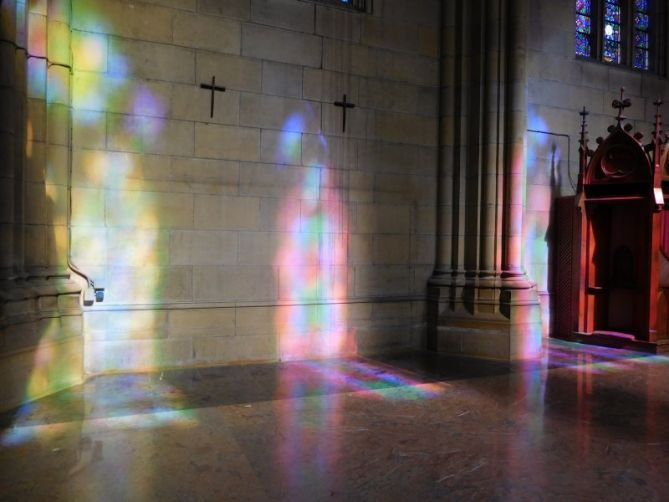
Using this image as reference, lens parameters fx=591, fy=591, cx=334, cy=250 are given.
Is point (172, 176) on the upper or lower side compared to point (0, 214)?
upper

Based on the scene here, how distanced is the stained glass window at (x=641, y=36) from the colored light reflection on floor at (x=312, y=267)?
5.49 metres

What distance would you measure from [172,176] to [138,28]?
137 cm

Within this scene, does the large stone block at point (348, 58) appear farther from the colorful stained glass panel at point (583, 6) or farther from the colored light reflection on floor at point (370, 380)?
the colorful stained glass panel at point (583, 6)

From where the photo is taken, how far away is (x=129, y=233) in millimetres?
5422

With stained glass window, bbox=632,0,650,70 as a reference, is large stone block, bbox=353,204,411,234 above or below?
below

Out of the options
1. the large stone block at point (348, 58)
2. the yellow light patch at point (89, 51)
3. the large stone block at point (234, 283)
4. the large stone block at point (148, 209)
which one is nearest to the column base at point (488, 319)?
the large stone block at point (234, 283)

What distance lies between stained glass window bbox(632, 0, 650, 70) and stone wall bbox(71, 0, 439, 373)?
379 centimetres

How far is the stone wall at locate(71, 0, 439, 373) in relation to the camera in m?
5.35

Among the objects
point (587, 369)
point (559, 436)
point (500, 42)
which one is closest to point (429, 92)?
point (500, 42)

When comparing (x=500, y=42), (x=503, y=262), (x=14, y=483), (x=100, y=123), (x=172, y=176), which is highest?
(x=500, y=42)

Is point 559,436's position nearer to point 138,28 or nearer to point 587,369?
point 587,369

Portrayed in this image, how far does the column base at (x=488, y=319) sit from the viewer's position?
6406 millimetres

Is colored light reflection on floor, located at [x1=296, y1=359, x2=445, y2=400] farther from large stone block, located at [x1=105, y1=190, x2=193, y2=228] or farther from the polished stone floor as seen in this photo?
large stone block, located at [x1=105, y1=190, x2=193, y2=228]

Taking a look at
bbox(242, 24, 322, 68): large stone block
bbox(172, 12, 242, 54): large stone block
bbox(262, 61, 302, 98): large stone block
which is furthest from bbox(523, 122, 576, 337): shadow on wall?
bbox(172, 12, 242, 54): large stone block
